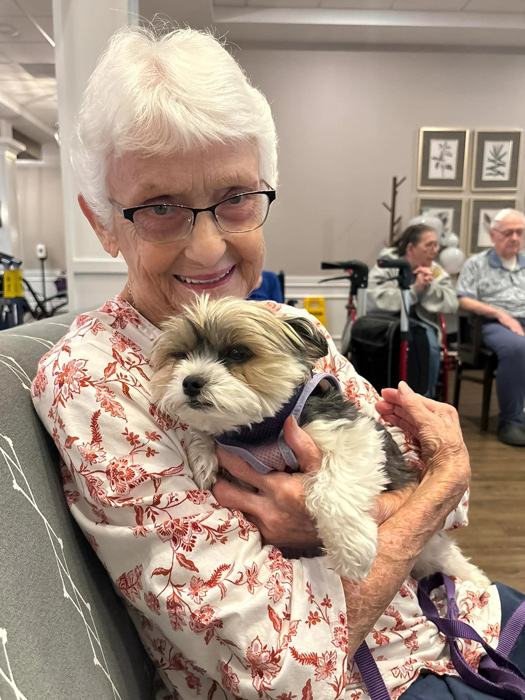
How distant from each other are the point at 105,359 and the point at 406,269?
3.37 m

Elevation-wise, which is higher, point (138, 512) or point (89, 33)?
point (89, 33)

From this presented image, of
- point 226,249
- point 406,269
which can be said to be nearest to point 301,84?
point 406,269

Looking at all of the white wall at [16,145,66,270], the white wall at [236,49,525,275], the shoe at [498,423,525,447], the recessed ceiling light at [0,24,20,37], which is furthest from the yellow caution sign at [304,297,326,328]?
the white wall at [16,145,66,270]

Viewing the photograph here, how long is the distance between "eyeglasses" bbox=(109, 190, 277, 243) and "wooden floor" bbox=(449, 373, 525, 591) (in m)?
2.21

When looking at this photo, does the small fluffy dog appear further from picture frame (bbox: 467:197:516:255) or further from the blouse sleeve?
picture frame (bbox: 467:197:516:255)

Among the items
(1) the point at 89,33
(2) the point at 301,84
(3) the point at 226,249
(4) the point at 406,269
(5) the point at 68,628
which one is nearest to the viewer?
(5) the point at 68,628

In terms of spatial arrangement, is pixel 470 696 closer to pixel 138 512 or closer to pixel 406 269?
pixel 138 512

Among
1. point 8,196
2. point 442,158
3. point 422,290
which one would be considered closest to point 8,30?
point 8,196

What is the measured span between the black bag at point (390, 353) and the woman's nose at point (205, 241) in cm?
330

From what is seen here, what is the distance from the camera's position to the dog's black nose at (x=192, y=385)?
0.88 m

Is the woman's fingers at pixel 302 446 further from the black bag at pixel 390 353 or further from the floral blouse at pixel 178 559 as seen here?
the black bag at pixel 390 353

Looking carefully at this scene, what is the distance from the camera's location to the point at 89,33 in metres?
2.57

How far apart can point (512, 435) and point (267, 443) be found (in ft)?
12.8

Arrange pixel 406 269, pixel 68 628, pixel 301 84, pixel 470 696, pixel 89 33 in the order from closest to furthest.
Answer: pixel 68 628 → pixel 470 696 → pixel 89 33 → pixel 406 269 → pixel 301 84
